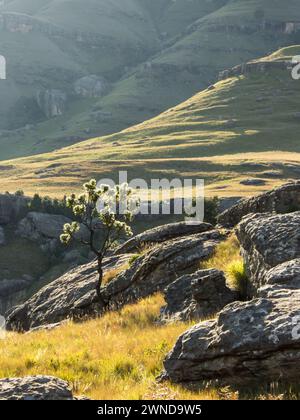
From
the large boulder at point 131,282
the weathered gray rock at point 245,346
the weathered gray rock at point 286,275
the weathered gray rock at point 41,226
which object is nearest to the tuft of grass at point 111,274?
the large boulder at point 131,282

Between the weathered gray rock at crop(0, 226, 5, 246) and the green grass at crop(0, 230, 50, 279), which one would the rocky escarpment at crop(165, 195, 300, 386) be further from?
the weathered gray rock at crop(0, 226, 5, 246)

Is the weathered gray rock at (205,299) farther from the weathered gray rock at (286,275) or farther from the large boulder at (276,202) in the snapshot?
the large boulder at (276,202)

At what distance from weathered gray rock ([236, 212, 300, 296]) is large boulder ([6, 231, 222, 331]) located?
506cm

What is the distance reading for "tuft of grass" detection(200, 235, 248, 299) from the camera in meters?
16.2

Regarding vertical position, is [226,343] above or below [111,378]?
above

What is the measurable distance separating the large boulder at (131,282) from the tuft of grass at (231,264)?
22.2 inches

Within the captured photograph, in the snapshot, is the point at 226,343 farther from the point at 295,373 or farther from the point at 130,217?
the point at 130,217

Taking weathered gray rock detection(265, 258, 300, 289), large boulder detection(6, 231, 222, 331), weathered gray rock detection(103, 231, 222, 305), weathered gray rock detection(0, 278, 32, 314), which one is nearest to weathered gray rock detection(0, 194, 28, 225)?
weathered gray rock detection(0, 278, 32, 314)

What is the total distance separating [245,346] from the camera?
9.39 meters

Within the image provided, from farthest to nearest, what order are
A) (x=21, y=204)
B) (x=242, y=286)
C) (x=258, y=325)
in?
1. (x=21, y=204)
2. (x=242, y=286)
3. (x=258, y=325)
